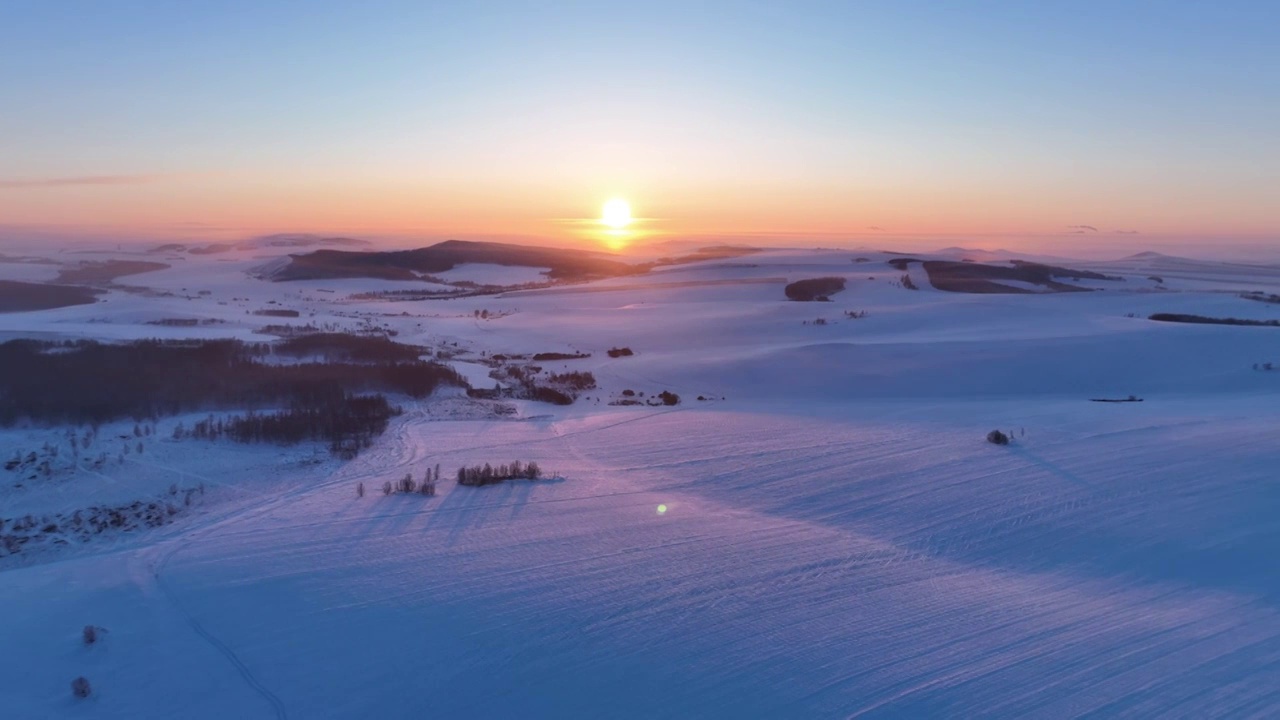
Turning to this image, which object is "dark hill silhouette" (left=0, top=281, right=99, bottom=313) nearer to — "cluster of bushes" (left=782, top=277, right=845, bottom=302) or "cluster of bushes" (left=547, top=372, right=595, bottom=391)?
"cluster of bushes" (left=547, top=372, right=595, bottom=391)

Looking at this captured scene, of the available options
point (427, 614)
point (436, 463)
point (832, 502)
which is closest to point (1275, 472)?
point (832, 502)

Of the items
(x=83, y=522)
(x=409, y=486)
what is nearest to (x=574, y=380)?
(x=409, y=486)

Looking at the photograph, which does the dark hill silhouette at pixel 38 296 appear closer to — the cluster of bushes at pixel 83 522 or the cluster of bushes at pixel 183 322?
the cluster of bushes at pixel 183 322

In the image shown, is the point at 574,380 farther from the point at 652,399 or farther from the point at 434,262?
the point at 434,262

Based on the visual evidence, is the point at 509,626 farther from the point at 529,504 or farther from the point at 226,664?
the point at 529,504

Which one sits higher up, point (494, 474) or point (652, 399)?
point (494, 474)


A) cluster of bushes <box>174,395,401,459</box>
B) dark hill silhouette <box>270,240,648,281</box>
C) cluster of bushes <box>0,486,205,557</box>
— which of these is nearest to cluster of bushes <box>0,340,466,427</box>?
cluster of bushes <box>174,395,401,459</box>

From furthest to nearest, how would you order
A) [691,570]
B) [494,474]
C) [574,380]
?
1. [574,380]
2. [494,474]
3. [691,570]
